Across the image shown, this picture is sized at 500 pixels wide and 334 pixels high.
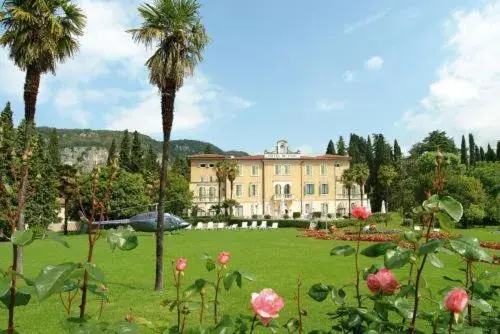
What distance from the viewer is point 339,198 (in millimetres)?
58656

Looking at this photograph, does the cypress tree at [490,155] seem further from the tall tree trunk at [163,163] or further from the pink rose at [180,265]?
the pink rose at [180,265]

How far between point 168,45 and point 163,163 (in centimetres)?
252

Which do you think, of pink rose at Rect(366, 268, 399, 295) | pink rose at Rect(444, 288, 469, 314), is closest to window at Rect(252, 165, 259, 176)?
pink rose at Rect(366, 268, 399, 295)

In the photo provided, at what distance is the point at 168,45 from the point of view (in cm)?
1023

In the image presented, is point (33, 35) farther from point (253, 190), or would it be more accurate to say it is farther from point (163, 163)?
point (253, 190)

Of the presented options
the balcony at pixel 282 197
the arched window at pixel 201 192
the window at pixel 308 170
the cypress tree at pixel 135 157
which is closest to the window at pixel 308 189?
the window at pixel 308 170

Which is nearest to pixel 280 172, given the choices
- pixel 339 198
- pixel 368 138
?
pixel 339 198

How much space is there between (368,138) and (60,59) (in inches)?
2599

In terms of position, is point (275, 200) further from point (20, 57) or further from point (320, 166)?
point (20, 57)

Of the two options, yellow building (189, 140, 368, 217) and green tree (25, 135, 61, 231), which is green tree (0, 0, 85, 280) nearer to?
green tree (25, 135, 61, 231)

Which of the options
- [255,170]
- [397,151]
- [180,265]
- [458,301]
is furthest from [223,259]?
[397,151]

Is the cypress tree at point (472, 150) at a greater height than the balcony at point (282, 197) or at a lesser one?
greater

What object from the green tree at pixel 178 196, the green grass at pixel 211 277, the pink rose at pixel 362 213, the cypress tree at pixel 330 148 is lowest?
the green grass at pixel 211 277

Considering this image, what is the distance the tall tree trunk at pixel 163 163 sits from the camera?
33.8 ft
